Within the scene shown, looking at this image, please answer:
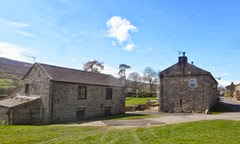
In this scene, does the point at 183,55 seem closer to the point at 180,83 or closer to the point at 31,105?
the point at 180,83

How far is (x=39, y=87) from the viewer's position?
2280cm

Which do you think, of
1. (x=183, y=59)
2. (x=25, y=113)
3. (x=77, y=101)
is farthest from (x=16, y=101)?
(x=183, y=59)

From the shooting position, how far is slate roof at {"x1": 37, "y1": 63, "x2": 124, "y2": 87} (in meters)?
22.8

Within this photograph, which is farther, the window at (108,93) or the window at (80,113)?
the window at (108,93)

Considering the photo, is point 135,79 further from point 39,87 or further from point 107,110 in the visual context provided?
point 39,87

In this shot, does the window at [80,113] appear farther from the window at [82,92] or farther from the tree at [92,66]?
the tree at [92,66]

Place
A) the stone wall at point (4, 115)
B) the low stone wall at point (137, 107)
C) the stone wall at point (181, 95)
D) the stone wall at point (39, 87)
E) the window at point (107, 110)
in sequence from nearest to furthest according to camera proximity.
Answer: the stone wall at point (4, 115)
the stone wall at point (39, 87)
the window at point (107, 110)
the stone wall at point (181, 95)
the low stone wall at point (137, 107)

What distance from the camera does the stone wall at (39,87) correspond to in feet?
70.2

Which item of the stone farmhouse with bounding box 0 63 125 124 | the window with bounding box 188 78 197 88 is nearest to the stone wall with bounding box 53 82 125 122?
the stone farmhouse with bounding box 0 63 125 124

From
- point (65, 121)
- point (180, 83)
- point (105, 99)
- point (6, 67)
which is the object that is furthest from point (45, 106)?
point (6, 67)

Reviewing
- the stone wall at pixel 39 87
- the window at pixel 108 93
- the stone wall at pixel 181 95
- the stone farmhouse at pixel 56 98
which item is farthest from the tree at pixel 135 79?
the stone wall at pixel 39 87

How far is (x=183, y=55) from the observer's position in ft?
100

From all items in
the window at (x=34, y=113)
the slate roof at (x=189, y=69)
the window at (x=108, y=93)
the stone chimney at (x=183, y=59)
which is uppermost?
the stone chimney at (x=183, y=59)

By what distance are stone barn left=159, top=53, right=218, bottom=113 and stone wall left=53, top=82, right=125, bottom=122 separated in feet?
23.9
